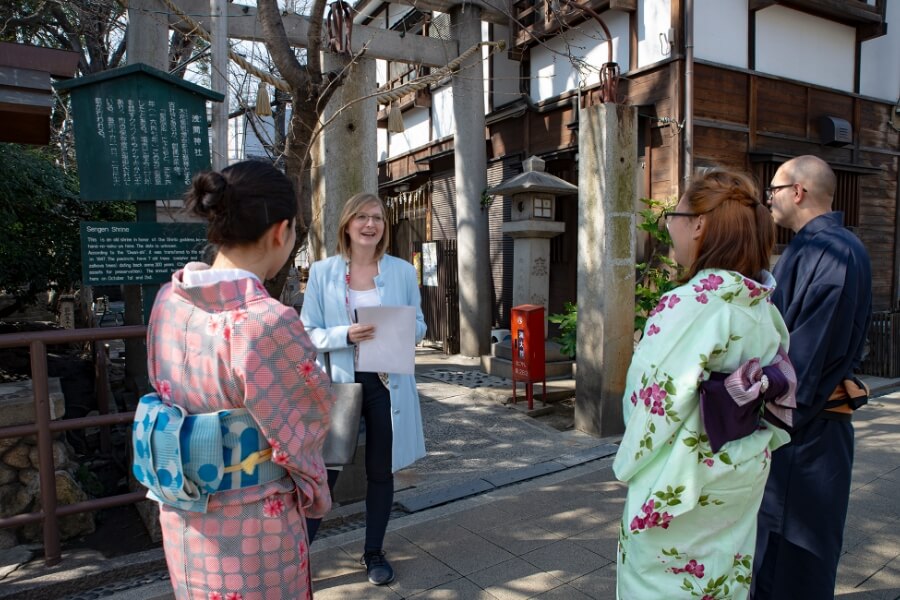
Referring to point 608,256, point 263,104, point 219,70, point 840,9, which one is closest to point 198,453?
point 608,256

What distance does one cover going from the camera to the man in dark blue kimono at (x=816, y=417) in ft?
7.97

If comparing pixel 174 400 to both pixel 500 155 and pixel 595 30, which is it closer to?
pixel 595 30

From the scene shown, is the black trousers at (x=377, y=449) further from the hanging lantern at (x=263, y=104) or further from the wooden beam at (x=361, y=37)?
the hanging lantern at (x=263, y=104)

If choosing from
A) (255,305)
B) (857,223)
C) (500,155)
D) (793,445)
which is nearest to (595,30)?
→ (500,155)

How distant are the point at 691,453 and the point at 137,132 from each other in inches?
137

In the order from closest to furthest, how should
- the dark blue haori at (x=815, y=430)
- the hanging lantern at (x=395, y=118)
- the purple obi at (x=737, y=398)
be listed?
the purple obi at (x=737, y=398) → the dark blue haori at (x=815, y=430) → the hanging lantern at (x=395, y=118)

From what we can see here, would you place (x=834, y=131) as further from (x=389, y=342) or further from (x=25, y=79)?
(x=25, y=79)

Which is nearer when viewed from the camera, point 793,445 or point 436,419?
point 793,445

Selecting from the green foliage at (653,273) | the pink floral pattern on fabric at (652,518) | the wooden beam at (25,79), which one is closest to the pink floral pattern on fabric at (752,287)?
the pink floral pattern on fabric at (652,518)

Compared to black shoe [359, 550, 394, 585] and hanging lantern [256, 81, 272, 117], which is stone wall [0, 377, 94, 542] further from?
hanging lantern [256, 81, 272, 117]

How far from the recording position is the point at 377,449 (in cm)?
306

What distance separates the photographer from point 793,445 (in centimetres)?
256

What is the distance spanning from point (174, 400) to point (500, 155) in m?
9.90

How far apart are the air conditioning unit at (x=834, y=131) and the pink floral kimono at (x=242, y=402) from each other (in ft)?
33.2
